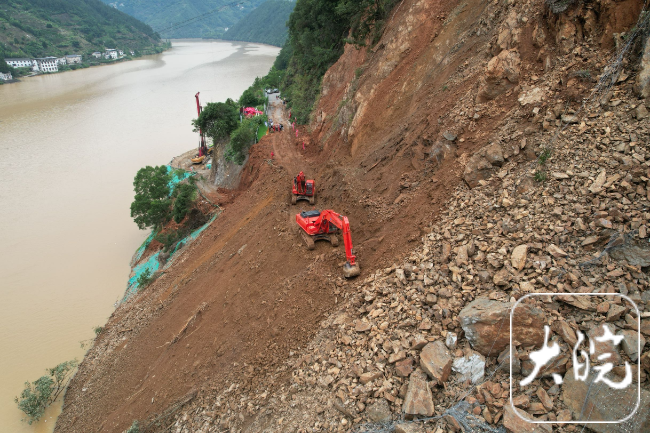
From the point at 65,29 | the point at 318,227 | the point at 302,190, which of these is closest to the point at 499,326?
the point at 318,227

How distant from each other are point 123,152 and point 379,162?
29.8m

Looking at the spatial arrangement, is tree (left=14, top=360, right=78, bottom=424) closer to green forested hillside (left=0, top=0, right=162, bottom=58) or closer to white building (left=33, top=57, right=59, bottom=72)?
white building (left=33, top=57, right=59, bottom=72)

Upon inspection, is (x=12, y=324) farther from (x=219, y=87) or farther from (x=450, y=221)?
(x=219, y=87)

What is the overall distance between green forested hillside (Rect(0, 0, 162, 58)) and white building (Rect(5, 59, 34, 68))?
1.84m

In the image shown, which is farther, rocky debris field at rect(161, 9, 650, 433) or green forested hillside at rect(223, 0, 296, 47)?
green forested hillside at rect(223, 0, 296, 47)

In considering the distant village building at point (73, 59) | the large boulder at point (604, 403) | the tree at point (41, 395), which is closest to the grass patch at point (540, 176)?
the large boulder at point (604, 403)

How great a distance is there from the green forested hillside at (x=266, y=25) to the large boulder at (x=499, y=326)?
11923cm

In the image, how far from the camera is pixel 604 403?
495cm

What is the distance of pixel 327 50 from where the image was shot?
26.8m

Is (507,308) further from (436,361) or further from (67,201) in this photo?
(67,201)

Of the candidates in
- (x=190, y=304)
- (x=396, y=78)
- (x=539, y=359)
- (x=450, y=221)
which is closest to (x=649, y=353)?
(x=539, y=359)

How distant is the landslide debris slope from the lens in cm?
608

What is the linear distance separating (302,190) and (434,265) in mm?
8445

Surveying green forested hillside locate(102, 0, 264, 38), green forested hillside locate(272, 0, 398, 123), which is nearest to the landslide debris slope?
green forested hillside locate(272, 0, 398, 123)
